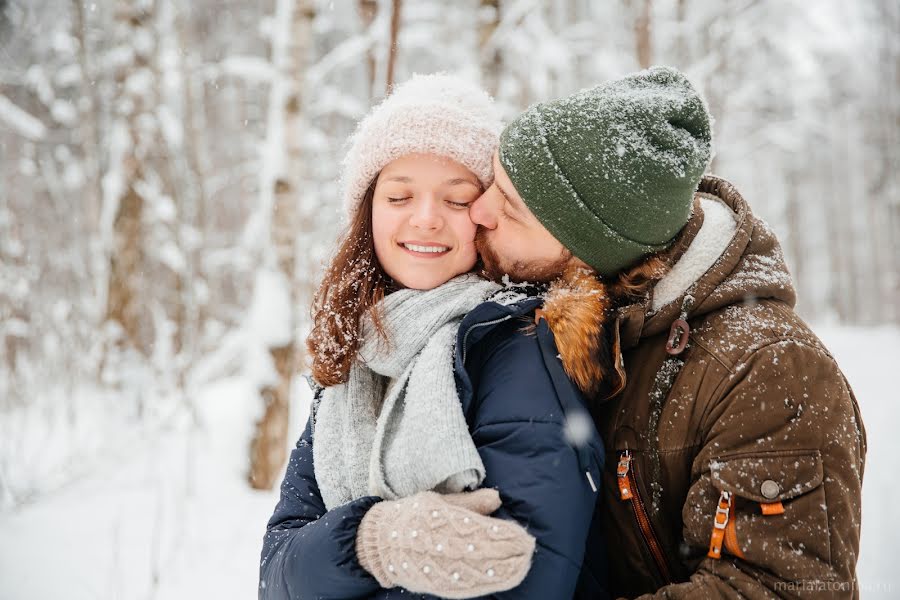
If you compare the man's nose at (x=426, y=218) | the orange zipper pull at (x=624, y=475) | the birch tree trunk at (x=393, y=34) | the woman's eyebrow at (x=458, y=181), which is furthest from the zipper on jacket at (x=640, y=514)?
the birch tree trunk at (x=393, y=34)

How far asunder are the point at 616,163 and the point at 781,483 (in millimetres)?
826

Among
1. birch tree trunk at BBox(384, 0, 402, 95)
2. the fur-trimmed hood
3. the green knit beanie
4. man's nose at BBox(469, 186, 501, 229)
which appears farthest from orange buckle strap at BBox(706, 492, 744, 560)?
birch tree trunk at BBox(384, 0, 402, 95)

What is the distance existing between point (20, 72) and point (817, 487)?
11.3 meters

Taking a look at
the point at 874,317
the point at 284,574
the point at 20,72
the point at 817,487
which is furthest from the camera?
the point at 874,317

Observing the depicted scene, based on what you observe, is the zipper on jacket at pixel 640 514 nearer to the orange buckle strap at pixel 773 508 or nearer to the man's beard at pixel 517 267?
the orange buckle strap at pixel 773 508

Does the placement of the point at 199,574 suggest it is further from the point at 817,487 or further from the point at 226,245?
the point at 226,245

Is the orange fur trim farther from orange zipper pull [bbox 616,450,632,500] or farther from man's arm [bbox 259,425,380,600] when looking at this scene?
man's arm [bbox 259,425,380,600]

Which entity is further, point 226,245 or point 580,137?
point 226,245

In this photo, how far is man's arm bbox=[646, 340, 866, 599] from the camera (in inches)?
46.3

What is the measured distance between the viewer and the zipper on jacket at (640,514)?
4.65 feet

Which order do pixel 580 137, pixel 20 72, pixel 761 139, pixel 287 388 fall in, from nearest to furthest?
pixel 580 137, pixel 287 388, pixel 20 72, pixel 761 139

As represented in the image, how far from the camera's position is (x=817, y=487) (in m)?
1.19

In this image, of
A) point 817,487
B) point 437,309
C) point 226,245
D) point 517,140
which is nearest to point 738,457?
point 817,487

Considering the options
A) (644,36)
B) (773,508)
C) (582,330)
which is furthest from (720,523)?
(644,36)
